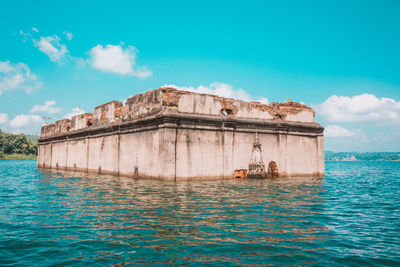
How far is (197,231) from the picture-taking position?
13.8 feet

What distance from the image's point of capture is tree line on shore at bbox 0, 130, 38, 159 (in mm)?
81438

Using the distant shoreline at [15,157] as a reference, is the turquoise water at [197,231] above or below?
below

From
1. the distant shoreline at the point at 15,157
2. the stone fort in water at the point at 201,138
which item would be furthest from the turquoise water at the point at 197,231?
the distant shoreline at the point at 15,157

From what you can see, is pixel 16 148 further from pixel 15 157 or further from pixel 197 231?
pixel 197 231

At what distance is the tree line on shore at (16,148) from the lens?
8144cm

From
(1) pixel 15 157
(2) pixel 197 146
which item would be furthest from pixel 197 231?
(1) pixel 15 157

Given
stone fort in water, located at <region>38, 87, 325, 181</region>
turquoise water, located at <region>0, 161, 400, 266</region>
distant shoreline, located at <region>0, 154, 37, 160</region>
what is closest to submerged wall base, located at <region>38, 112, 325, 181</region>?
stone fort in water, located at <region>38, 87, 325, 181</region>

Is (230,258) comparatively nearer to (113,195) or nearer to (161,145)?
(113,195)

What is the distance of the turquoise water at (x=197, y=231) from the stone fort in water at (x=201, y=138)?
13.2 ft

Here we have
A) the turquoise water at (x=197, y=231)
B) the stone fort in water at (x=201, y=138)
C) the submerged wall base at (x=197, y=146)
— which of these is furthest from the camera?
the stone fort in water at (x=201, y=138)

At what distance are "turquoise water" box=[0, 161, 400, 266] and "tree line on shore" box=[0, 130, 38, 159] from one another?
88343 millimetres

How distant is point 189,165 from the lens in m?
11.0

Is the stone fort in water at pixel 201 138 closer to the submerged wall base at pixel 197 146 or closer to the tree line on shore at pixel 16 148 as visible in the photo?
the submerged wall base at pixel 197 146

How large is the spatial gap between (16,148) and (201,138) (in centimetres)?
8926
